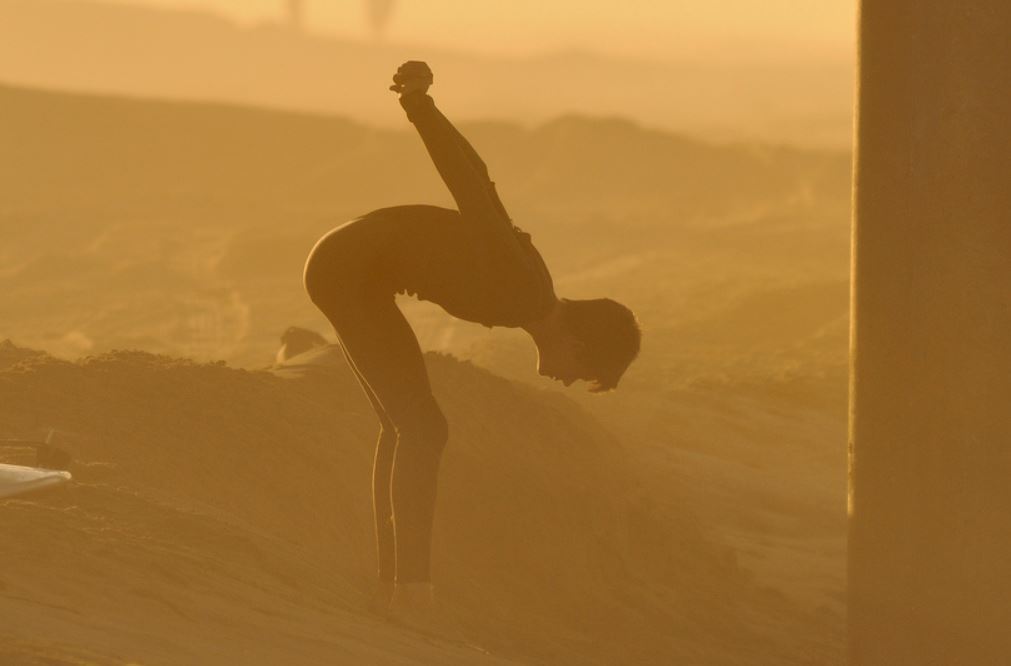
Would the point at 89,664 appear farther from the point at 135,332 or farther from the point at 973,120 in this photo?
the point at 135,332

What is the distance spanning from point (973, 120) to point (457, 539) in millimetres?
4224

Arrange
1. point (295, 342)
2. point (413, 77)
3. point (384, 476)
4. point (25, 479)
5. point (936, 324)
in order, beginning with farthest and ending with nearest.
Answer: point (295, 342), point (25, 479), point (384, 476), point (413, 77), point (936, 324)

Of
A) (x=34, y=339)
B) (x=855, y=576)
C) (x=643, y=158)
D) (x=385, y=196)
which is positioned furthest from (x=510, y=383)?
(x=643, y=158)

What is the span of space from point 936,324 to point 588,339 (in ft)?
3.15

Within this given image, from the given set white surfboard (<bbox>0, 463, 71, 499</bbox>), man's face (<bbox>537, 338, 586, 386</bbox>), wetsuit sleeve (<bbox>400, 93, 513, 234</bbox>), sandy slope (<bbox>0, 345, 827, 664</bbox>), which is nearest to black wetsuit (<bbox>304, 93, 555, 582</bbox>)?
wetsuit sleeve (<bbox>400, 93, 513, 234</bbox>)

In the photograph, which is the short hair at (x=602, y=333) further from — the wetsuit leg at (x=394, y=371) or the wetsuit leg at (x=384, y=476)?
the wetsuit leg at (x=384, y=476)

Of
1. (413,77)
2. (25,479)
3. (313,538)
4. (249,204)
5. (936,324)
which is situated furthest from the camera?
(249,204)

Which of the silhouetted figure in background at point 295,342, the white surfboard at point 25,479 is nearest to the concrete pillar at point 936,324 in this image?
the white surfboard at point 25,479

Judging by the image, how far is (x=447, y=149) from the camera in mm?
4996

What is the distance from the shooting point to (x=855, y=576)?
5.21 m

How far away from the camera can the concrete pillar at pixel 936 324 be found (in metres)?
4.83

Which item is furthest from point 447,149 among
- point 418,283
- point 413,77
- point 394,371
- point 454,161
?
point 394,371

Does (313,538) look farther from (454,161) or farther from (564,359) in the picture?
(454,161)

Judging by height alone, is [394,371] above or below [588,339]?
below
